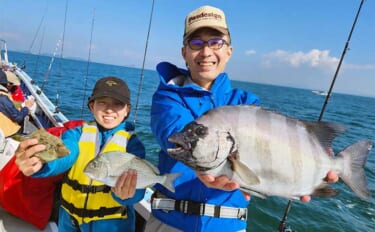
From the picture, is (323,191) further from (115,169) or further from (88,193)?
(88,193)

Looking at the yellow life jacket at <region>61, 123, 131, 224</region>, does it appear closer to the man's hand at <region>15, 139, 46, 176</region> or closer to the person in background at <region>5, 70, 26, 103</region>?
the man's hand at <region>15, 139, 46, 176</region>

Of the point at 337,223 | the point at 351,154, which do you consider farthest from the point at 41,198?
the point at 337,223

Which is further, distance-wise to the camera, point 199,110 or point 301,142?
point 199,110

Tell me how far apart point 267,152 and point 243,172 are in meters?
0.21

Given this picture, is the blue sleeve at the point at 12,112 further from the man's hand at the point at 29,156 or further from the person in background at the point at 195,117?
the person in background at the point at 195,117

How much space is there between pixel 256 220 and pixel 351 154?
5946 mm

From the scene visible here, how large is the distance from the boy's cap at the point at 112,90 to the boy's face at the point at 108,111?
0.06 meters

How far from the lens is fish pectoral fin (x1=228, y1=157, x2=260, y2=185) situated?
1.50 meters

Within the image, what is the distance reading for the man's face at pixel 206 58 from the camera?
79.5 inches

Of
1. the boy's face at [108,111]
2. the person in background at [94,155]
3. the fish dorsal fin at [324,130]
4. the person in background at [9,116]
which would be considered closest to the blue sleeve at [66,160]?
the person in background at [94,155]

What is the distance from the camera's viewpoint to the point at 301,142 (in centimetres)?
171

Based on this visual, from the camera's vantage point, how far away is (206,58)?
6.65 ft

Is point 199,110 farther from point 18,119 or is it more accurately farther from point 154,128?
point 18,119

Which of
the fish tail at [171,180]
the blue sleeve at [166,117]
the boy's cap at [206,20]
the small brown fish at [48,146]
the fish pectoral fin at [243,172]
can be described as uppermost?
the boy's cap at [206,20]
